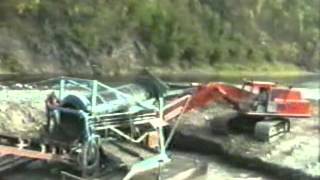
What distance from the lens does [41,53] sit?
120 ft

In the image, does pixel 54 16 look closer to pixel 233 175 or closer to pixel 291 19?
pixel 291 19

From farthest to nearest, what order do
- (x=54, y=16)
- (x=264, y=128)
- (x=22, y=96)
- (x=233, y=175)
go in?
(x=54, y=16)
(x=22, y=96)
(x=264, y=128)
(x=233, y=175)

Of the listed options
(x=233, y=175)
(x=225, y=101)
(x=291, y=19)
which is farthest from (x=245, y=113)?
(x=291, y=19)

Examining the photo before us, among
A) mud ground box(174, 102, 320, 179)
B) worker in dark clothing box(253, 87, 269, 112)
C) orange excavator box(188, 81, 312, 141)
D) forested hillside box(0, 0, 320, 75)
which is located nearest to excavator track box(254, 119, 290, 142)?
orange excavator box(188, 81, 312, 141)

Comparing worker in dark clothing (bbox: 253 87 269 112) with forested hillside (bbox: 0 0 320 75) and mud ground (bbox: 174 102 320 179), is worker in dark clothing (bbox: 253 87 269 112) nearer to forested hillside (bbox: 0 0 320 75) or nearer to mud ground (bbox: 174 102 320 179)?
mud ground (bbox: 174 102 320 179)

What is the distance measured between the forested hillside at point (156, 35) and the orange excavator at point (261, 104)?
19294 mm

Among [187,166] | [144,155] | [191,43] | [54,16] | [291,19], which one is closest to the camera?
[144,155]

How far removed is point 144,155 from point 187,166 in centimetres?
123

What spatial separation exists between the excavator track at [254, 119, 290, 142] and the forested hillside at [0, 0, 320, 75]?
1968 centimetres

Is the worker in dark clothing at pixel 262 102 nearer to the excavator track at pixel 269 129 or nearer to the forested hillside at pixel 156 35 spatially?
the excavator track at pixel 269 129

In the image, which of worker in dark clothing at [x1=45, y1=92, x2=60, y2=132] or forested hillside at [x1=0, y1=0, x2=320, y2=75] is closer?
worker in dark clothing at [x1=45, y1=92, x2=60, y2=132]

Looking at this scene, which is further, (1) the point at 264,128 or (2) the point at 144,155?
(1) the point at 264,128

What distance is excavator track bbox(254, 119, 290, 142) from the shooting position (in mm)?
15977

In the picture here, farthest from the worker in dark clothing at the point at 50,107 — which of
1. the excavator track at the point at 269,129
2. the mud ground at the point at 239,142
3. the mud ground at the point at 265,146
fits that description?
the excavator track at the point at 269,129
